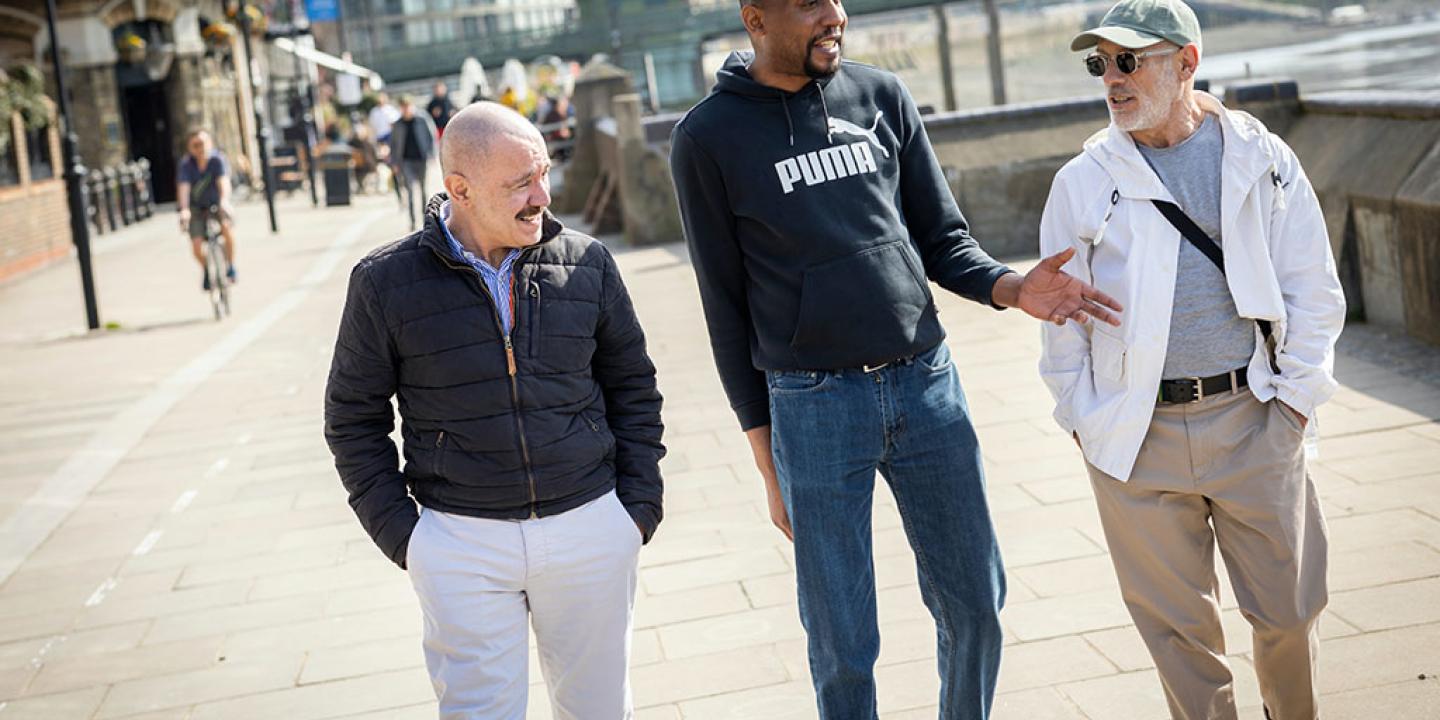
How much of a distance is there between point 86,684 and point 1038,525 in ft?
10.6

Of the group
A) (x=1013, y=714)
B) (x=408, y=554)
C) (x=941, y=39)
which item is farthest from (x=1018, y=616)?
(x=941, y=39)

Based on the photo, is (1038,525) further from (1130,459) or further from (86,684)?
(86,684)

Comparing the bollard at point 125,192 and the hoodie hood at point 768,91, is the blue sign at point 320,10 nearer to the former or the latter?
the bollard at point 125,192

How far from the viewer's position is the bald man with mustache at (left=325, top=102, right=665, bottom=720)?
345 centimetres

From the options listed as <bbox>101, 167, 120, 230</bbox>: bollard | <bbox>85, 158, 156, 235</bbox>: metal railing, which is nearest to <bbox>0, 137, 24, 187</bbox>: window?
<bbox>85, 158, 156, 235</bbox>: metal railing

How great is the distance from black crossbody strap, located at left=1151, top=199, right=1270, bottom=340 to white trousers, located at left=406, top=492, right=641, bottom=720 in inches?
49.8

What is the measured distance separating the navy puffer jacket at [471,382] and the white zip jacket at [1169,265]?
1.01 meters

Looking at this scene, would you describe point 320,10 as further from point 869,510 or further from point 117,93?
point 869,510

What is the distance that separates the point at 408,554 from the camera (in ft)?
11.7

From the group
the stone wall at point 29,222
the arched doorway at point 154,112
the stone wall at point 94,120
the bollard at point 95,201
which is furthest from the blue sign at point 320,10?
the stone wall at point 29,222

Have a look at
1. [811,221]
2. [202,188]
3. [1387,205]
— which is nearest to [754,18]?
[811,221]

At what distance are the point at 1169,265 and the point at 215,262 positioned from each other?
13.8 meters

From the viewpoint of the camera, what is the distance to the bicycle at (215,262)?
631 inches

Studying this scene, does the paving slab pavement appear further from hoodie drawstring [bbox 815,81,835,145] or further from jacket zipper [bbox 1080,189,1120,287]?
hoodie drawstring [bbox 815,81,835,145]
